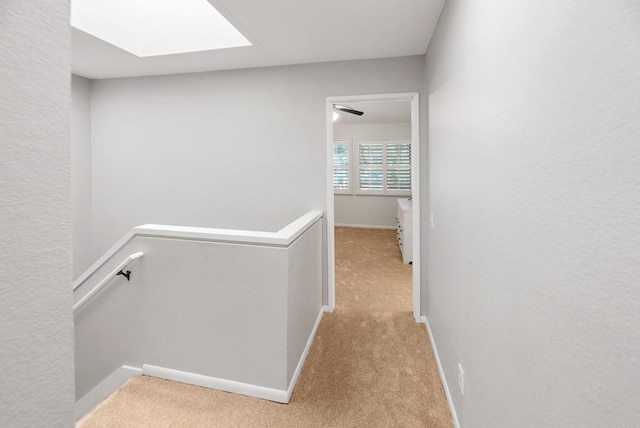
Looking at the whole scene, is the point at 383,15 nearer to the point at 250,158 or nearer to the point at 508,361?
the point at 250,158

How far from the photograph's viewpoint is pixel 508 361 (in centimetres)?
103

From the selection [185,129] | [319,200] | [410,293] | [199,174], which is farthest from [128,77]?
[410,293]

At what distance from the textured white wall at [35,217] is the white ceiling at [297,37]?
172 cm

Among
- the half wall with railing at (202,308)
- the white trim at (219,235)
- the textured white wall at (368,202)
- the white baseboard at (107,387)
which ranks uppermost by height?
the textured white wall at (368,202)

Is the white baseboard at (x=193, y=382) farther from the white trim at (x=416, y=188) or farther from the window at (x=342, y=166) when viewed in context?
the window at (x=342, y=166)

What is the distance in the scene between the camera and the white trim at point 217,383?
194 cm

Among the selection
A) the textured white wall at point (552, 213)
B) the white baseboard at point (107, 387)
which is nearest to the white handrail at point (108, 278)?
the white baseboard at point (107, 387)

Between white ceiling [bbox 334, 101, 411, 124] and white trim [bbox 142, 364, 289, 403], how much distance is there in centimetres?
417

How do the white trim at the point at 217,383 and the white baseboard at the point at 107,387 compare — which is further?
the white baseboard at the point at 107,387

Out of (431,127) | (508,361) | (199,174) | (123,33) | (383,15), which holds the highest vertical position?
(123,33)

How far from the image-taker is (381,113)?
6.24 m

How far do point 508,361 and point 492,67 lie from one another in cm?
100

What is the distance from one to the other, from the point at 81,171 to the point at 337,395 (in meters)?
3.64

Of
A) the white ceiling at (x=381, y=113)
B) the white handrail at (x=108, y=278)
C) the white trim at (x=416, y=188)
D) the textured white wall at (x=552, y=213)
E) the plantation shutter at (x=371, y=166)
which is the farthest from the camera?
the plantation shutter at (x=371, y=166)
